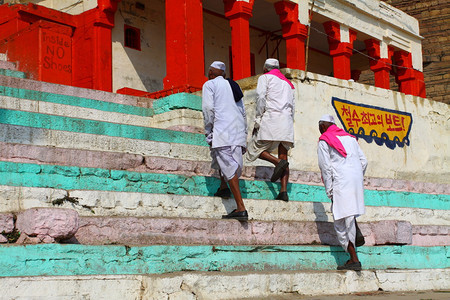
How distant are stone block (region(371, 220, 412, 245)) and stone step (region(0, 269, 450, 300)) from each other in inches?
22.5

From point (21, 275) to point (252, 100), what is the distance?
A: 5952 millimetres

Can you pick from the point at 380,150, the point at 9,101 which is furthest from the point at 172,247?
the point at 380,150

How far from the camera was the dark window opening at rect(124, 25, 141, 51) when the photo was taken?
1520cm

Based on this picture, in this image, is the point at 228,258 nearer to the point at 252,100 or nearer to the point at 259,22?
the point at 252,100

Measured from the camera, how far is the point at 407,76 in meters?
20.2

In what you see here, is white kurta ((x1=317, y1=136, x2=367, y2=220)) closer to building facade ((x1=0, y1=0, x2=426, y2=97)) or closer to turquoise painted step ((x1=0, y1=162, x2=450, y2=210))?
turquoise painted step ((x1=0, y1=162, x2=450, y2=210))

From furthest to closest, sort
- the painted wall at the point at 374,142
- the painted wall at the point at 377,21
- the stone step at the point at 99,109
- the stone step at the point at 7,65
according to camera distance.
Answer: the painted wall at the point at 377,21, the stone step at the point at 7,65, the painted wall at the point at 374,142, the stone step at the point at 99,109

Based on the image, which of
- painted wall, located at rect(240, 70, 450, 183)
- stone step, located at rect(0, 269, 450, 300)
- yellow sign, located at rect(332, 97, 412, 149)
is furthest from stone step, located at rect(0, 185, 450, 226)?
yellow sign, located at rect(332, 97, 412, 149)

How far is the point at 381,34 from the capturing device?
19.1m

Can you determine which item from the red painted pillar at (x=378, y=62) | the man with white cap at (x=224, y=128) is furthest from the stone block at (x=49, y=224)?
the red painted pillar at (x=378, y=62)

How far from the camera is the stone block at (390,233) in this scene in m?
7.64

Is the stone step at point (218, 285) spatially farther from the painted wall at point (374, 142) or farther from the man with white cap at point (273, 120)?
the painted wall at point (374, 142)

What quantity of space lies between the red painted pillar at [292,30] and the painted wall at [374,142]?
366 cm

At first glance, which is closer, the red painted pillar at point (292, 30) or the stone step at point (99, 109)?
the stone step at point (99, 109)
